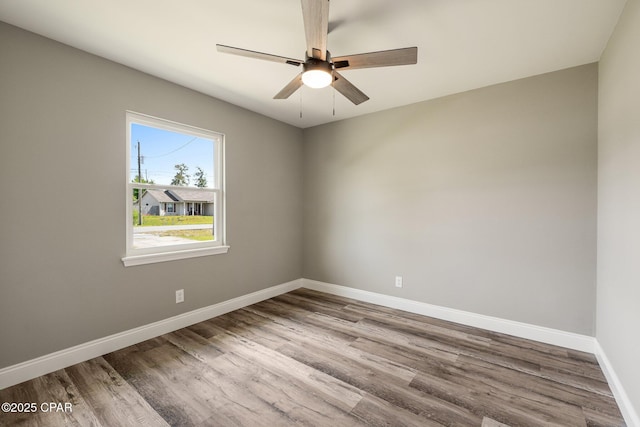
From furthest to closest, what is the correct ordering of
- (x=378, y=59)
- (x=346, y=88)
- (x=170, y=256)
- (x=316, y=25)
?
(x=170, y=256) < (x=346, y=88) < (x=378, y=59) < (x=316, y=25)

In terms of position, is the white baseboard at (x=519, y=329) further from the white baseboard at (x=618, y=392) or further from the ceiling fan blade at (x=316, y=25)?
the ceiling fan blade at (x=316, y=25)

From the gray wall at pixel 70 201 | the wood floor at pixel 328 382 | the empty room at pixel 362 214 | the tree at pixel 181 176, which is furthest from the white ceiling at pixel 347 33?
the wood floor at pixel 328 382

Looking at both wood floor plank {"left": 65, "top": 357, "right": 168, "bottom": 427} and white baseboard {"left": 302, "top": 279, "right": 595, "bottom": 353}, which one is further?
white baseboard {"left": 302, "top": 279, "right": 595, "bottom": 353}

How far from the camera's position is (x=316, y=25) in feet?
4.84

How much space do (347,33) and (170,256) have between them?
8.52ft

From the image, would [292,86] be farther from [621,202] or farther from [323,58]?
[621,202]

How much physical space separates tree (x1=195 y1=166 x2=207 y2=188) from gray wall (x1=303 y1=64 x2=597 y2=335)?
68.7 inches

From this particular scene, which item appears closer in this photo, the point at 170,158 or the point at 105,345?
the point at 105,345

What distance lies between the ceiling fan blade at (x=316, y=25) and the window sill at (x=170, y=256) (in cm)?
229

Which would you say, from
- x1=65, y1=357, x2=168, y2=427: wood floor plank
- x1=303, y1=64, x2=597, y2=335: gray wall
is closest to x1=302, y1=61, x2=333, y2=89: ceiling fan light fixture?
x1=303, y1=64, x2=597, y2=335: gray wall

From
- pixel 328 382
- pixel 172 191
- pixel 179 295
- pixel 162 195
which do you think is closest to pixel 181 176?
pixel 172 191

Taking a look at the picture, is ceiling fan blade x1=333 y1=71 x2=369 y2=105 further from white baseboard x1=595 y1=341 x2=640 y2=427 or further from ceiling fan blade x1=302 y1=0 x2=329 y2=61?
white baseboard x1=595 y1=341 x2=640 y2=427

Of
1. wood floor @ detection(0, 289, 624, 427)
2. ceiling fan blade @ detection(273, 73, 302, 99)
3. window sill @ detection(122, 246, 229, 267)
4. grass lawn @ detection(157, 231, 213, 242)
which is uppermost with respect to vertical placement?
ceiling fan blade @ detection(273, 73, 302, 99)

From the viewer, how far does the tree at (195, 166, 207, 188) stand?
123 inches
